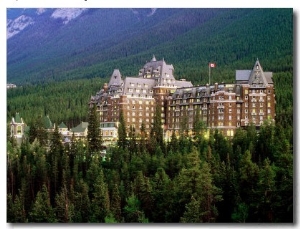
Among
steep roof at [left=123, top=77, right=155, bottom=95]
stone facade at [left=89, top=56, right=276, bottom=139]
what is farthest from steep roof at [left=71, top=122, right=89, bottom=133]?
steep roof at [left=123, top=77, right=155, bottom=95]

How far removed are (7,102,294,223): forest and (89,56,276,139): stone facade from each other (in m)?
0.13

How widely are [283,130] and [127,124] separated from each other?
7.63ft

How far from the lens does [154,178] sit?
8.34 m

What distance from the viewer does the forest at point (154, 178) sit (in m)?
7.92

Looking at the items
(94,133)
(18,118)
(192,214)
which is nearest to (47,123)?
(18,118)

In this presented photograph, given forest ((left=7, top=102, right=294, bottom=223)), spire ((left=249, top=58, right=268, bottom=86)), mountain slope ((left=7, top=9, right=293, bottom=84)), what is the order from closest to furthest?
forest ((left=7, top=102, right=294, bottom=223)) < mountain slope ((left=7, top=9, right=293, bottom=84)) < spire ((left=249, top=58, right=268, bottom=86))

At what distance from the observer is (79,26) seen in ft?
28.6

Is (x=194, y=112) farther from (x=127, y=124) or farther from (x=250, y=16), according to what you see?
(x=250, y=16)

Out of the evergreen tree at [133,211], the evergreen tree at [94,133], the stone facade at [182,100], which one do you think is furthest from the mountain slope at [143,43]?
the evergreen tree at [133,211]

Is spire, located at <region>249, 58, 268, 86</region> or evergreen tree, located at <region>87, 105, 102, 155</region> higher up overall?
spire, located at <region>249, 58, 268, 86</region>

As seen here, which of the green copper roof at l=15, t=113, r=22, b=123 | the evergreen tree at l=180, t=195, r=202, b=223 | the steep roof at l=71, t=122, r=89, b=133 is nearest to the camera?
the evergreen tree at l=180, t=195, r=202, b=223

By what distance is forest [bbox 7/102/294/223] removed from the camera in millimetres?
7918

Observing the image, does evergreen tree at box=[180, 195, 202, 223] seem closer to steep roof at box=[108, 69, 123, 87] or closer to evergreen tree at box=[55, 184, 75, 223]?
evergreen tree at box=[55, 184, 75, 223]

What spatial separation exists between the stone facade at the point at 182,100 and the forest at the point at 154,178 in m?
0.13
